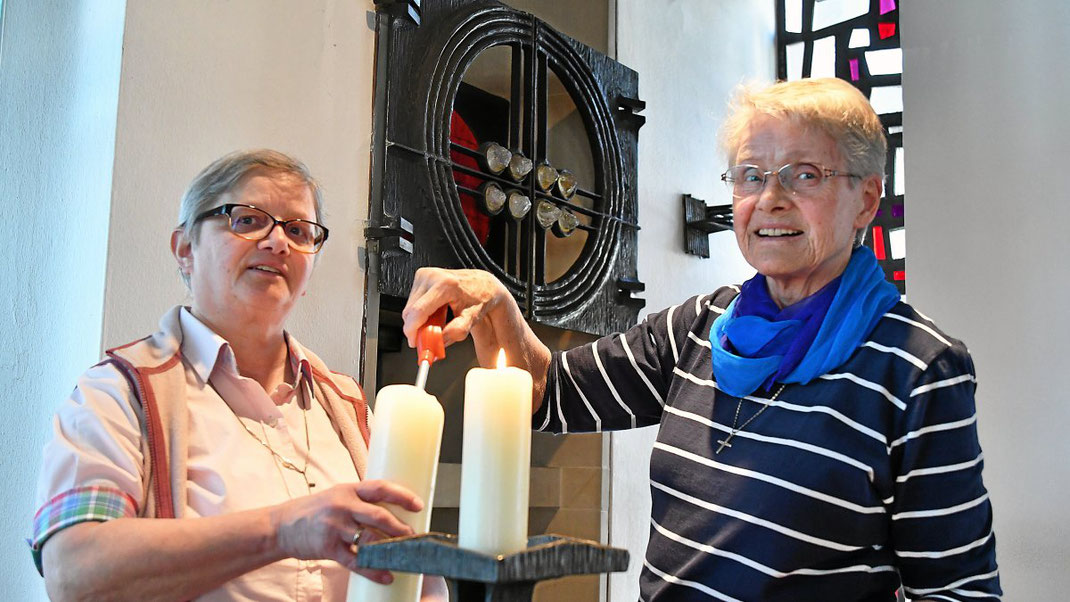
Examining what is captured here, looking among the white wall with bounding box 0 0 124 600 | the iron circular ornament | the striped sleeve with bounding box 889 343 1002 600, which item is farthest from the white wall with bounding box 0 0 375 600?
the striped sleeve with bounding box 889 343 1002 600

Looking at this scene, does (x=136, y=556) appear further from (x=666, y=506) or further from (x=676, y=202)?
(x=676, y=202)

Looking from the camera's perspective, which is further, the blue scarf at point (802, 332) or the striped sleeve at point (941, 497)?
the blue scarf at point (802, 332)

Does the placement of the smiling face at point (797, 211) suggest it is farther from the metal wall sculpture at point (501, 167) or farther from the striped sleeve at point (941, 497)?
the metal wall sculpture at point (501, 167)

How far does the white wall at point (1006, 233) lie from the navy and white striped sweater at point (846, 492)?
1.46m

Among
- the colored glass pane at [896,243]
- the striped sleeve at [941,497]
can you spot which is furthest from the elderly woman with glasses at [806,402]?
the colored glass pane at [896,243]

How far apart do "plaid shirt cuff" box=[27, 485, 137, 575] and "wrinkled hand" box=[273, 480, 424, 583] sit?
281 mm

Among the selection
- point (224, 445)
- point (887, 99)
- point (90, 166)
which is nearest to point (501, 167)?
point (90, 166)

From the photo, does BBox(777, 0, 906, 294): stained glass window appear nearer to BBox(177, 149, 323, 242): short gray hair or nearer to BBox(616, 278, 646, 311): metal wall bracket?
BBox(616, 278, 646, 311): metal wall bracket

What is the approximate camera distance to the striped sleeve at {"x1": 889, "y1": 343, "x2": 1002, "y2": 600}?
4.53 feet

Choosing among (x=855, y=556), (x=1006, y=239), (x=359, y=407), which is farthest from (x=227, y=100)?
(x=1006, y=239)

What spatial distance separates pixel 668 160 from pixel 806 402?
283 cm

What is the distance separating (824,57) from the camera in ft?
17.4

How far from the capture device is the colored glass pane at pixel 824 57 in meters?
5.28

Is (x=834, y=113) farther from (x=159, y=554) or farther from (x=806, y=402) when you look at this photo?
(x=159, y=554)
